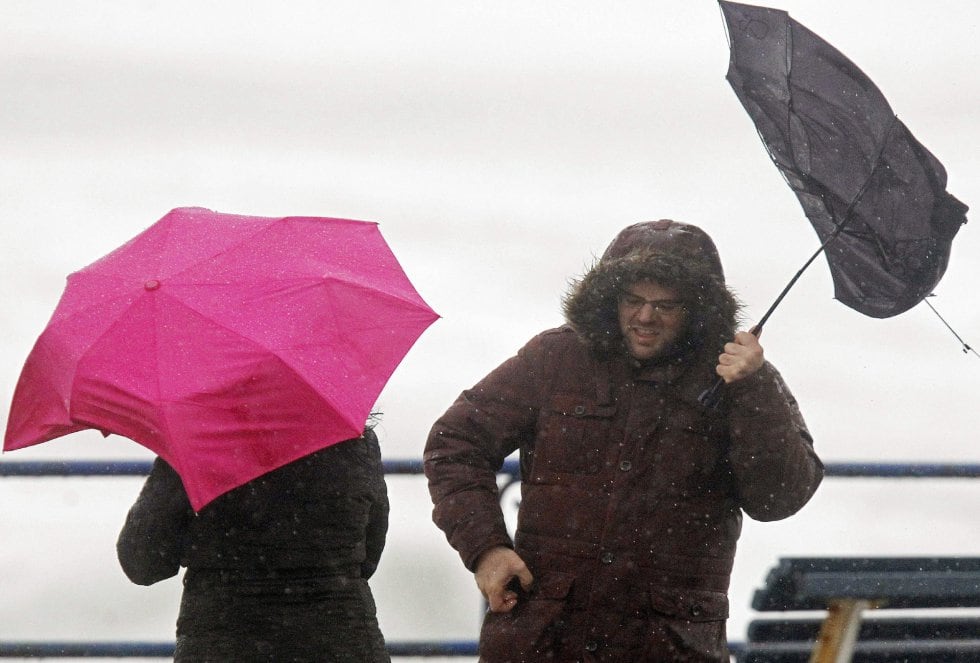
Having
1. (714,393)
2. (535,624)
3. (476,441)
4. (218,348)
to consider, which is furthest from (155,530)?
(714,393)

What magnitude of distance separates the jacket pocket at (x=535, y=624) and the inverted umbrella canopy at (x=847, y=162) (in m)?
0.93

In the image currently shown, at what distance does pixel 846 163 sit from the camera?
3.65 metres

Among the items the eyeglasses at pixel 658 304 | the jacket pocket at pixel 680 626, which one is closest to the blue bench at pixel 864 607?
the jacket pocket at pixel 680 626

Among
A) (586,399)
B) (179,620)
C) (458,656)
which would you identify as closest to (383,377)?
(586,399)

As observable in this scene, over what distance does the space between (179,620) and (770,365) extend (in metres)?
1.56

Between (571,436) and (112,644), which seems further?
→ (112,644)

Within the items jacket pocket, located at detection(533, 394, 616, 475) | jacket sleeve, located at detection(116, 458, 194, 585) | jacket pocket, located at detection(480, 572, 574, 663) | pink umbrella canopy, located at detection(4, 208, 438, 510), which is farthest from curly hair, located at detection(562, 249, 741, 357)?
jacket sleeve, located at detection(116, 458, 194, 585)

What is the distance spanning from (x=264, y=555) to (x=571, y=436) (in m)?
0.79

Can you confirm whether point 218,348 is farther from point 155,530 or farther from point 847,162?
point 847,162

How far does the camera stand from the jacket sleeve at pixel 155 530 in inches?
151

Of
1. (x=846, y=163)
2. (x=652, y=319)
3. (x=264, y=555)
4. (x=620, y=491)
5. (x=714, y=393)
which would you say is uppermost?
(x=846, y=163)

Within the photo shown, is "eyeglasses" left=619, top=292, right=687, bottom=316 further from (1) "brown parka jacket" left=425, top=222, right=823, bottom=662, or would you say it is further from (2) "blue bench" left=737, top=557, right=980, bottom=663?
(2) "blue bench" left=737, top=557, right=980, bottom=663

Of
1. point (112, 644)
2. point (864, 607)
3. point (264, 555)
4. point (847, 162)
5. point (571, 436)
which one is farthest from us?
point (112, 644)

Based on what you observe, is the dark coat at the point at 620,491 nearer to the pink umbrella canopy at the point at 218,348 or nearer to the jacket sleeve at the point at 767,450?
the jacket sleeve at the point at 767,450
